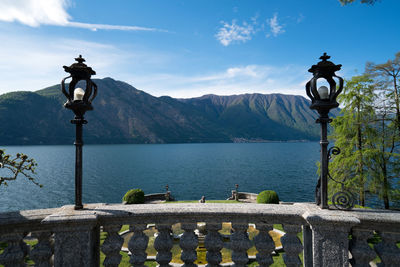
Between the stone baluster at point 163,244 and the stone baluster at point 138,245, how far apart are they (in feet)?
0.63

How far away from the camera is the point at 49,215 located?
3.25 metres

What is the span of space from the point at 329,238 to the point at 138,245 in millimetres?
2847

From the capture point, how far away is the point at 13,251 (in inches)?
125

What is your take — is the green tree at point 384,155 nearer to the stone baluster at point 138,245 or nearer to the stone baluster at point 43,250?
the stone baluster at point 138,245

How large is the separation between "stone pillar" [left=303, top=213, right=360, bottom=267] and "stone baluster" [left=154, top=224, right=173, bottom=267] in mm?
2123

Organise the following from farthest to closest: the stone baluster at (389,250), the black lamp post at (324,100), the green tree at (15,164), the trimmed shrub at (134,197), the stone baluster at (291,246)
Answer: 1. the trimmed shrub at (134,197)
2. the green tree at (15,164)
3. the black lamp post at (324,100)
4. the stone baluster at (291,246)
5. the stone baluster at (389,250)

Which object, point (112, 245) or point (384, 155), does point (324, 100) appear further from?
point (384, 155)

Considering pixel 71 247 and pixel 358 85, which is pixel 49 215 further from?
pixel 358 85

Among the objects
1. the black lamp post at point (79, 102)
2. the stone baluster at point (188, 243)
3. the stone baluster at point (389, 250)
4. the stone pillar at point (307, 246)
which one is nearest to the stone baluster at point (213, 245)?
the stone baluster at point (188, 243)

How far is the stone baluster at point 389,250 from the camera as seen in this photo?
9.96 feet

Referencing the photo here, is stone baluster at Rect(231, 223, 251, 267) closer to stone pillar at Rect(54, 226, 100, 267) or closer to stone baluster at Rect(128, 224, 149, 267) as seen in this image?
stone baluster at Rect(128, 224, 149, 267)

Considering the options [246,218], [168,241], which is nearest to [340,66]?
[246,218]

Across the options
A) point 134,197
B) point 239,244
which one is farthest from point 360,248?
point 134,197

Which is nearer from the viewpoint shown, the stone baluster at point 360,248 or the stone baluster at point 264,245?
the stone baluster at point 360,248
